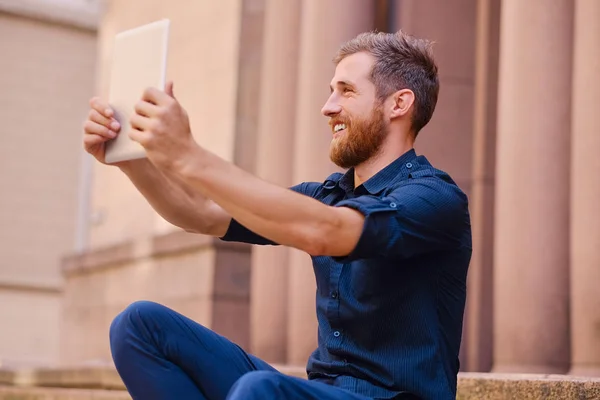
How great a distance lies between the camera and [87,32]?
56.7ft

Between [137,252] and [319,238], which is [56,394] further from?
[319,238]

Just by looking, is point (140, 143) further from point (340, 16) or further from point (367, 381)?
point (340, 16)

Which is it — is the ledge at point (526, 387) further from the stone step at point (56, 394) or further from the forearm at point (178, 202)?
the stone step at point (56, 394)

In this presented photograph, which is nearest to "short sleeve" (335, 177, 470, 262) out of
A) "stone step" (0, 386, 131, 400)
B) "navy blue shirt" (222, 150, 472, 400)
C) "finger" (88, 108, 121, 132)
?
"navy blue shirt" (222, 150, 472, 400)

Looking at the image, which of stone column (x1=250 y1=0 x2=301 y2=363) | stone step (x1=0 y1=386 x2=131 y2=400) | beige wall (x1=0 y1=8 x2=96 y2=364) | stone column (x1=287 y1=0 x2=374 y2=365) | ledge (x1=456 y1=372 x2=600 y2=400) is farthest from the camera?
Result: beige wall (x1=0 y1=8 x2=96 y2=364)

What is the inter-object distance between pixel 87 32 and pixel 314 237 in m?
15.6

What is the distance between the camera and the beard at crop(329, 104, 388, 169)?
2.88 metres

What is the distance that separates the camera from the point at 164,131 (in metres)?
2.35

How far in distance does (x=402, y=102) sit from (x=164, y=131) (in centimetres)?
84

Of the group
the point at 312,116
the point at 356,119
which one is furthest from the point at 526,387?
the point at 312,116

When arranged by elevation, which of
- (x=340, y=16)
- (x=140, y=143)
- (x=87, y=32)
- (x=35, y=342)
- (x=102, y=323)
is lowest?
(x=35, y=342)

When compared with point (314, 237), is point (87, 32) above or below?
above

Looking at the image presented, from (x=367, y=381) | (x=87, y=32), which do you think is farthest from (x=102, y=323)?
(x=87, y=32)

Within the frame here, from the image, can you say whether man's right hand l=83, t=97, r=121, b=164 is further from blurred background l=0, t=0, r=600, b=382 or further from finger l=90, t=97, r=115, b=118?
blurred background l=0, t=0, r=600, b=382
